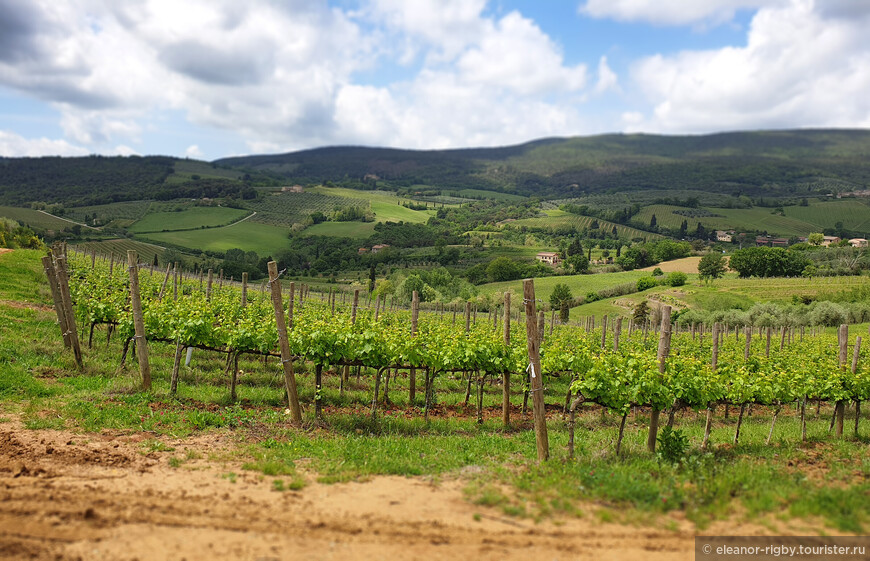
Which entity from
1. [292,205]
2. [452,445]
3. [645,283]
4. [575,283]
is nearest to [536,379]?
[452,445]

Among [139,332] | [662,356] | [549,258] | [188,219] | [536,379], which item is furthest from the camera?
[188,219]

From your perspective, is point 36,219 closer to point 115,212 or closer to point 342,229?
point 115,212

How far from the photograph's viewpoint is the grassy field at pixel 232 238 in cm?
9088

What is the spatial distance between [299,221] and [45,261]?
352 feet

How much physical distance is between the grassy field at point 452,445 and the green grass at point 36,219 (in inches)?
3702

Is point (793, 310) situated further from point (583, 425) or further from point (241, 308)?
point (241, 308)

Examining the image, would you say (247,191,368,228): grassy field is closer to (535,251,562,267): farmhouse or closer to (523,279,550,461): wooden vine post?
(535,251,562,267): farmhouse

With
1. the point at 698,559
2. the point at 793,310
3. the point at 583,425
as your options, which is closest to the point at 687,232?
the point at 793,310

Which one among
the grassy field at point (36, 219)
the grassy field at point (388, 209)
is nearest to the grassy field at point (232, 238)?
the grassy field at point (36, 219)

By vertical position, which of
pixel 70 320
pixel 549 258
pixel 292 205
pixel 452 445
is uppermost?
pixel 292 205

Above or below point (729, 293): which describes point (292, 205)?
above

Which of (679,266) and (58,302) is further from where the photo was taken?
(679,266)

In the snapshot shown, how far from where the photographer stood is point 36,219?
97125 millimetres

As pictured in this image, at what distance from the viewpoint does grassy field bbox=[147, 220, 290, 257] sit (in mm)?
90875
